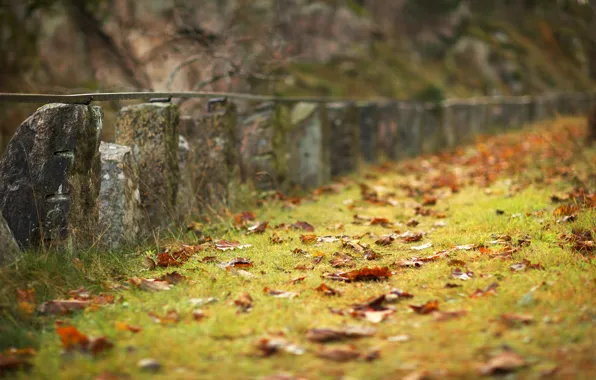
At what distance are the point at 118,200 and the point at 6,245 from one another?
1102 mm

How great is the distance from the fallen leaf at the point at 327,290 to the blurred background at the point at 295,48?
14.3 feet

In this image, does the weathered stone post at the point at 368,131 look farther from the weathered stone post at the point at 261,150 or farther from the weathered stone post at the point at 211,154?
the weathered stone post at the point at 211,154

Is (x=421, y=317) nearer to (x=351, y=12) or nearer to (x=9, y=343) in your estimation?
(x=9, y=343)

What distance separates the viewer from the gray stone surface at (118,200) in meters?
4.69

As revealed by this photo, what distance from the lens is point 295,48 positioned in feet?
63.2

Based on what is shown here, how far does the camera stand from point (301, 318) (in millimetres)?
3309

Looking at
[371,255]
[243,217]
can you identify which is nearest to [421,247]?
[371,255]

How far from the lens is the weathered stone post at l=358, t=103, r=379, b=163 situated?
10852 millimetres

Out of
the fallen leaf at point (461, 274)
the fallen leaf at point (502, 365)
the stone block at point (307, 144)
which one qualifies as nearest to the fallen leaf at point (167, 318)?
the fallen leaf at point (502, 365)

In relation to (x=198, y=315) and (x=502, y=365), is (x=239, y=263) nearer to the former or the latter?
(x=198, y=315)

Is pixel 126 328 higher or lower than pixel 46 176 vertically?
lower

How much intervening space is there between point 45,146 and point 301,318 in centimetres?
198

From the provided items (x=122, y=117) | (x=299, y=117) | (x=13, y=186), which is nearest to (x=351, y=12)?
(x=299, y=117)

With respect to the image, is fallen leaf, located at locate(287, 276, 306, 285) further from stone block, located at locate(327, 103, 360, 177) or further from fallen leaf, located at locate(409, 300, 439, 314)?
stone block, located at locate(327, 103, 360, 177)
